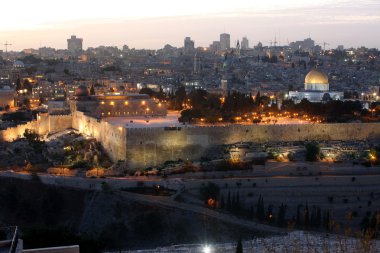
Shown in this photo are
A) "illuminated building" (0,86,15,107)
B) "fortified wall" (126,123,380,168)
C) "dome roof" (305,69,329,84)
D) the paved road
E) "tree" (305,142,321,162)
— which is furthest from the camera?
"illuminated building" (0,86,15,107)

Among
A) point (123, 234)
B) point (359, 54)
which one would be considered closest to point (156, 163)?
point (123, 234)

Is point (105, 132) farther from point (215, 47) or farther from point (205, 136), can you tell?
point (215, 47)

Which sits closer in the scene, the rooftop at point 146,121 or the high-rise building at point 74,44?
the rooftop at point 146,121

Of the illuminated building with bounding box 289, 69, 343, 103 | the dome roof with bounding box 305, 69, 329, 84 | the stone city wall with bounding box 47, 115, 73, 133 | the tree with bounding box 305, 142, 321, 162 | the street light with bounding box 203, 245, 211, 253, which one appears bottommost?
the street light with bounding box 203, 245, 211, 253

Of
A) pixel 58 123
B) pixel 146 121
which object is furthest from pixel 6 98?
pixel 146 121

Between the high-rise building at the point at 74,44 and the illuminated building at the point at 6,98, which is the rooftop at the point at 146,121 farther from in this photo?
the high-rise building at the point at 74,44

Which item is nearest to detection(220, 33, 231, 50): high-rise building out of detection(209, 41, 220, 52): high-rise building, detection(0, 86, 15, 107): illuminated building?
detection(209, 41, 220, 52): high-rise building

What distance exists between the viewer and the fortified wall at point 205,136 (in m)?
18.4

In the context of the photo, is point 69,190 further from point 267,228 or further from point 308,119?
point 308,119

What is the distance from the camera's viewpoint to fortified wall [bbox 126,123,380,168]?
1842 centimetres

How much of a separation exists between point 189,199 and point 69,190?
9.34ft

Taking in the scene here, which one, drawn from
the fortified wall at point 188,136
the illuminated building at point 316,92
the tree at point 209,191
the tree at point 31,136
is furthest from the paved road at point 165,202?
the illuminated building at point 316,92

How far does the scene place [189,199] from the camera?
1634 cm

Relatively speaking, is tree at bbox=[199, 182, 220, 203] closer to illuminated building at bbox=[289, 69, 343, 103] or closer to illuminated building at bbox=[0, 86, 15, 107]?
illuminated building at bbox=[289, 69, 343, 103]
